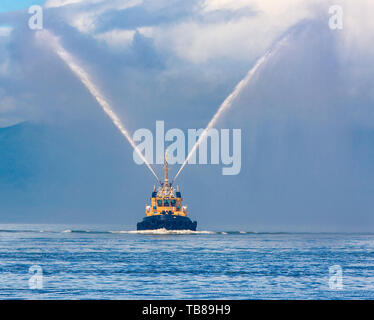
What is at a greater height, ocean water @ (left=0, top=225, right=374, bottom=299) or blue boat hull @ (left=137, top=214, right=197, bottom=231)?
blue boat hull @ (left=137, top=214, right=197, bottom=231)

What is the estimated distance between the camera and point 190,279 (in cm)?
4631

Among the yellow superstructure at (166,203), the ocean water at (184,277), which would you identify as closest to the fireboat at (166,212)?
the yellow superstructure at (166,203)

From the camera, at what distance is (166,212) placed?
149 metres

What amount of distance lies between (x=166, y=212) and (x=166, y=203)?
330cm

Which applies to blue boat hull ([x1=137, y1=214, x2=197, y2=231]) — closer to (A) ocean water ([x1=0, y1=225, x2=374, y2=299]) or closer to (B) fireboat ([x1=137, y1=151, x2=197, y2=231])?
(B) fireboat ([x1=137, y1=151, x2=197, y2=231])

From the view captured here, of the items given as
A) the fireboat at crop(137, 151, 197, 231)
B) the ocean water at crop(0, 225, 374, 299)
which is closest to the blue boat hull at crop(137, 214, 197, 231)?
the fireboat at crop(137, 151, 197, 231)

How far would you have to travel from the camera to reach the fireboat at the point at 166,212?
147 meters

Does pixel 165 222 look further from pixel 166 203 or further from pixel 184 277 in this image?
pixel 184 277

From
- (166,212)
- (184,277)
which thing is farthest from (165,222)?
(184,277)

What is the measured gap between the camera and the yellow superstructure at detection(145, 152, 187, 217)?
5940 inches

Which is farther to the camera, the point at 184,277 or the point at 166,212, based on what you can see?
the point at 166,212

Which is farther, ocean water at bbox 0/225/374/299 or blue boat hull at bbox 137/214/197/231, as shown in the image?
blue boat hull at bbox 137/214/197/231

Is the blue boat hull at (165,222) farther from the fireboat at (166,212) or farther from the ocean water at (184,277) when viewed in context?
the ocean water at (184,277)
